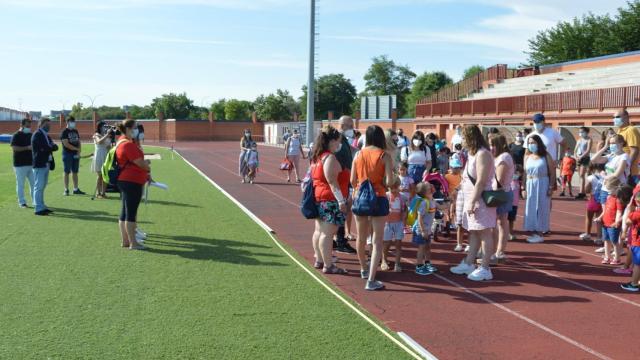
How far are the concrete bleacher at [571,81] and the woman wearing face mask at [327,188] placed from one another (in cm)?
2547

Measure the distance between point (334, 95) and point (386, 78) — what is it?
1201 cm

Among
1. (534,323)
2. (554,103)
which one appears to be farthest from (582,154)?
(554,103)

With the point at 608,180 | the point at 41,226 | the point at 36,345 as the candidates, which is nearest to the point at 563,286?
the point at 608,180

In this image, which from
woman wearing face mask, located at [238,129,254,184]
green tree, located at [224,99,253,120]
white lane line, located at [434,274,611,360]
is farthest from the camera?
green tree, located at [224,99,253,120]

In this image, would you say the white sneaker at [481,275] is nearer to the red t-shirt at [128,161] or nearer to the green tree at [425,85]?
the red t-shirt at [128,161]

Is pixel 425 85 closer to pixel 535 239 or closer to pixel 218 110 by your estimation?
pixel 218 110

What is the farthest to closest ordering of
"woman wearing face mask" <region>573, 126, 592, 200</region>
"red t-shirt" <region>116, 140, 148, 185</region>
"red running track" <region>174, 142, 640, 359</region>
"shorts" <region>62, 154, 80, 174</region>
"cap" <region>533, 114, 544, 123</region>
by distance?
"woman wearing face mask" <region>573, 126, 592, 200</region>, "shorts" <region>62, 154, 80, 174</region>, "cap" <region>533, 114, 544, 123</region>, "red t-shirt" <region>116, 140, 148, 185</region>, "red running track" <region>174, 142, 640, 359</region>

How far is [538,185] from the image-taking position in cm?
977

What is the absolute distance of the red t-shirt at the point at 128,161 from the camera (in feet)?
28.0

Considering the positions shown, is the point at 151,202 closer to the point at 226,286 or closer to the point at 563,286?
the point at 226,286

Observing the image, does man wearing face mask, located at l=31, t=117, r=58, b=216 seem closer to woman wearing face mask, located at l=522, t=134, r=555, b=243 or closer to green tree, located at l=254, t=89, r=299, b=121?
woman wearing face mask, located at l=522, t=134, r=555, b=243

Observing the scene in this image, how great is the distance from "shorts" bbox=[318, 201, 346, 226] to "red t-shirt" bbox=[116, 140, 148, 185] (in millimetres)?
2893

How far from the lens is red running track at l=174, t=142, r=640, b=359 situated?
17.2ft

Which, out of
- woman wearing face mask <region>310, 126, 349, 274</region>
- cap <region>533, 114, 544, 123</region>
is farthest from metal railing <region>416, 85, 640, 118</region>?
woman wearing face mask <region>310, 126, 349, 274</region>
